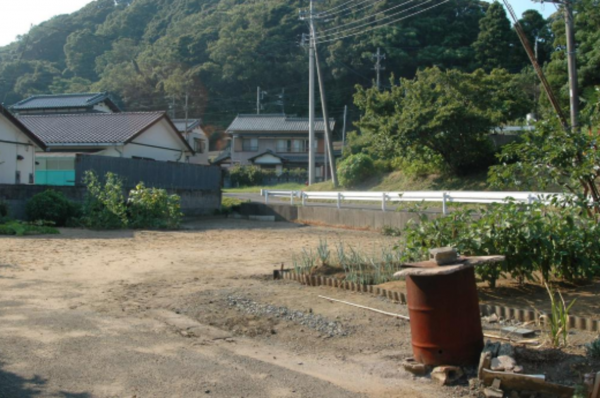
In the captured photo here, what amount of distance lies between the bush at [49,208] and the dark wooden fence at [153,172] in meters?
2.29

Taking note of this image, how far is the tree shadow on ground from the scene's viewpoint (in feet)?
13.7

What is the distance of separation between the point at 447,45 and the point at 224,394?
5283 cm

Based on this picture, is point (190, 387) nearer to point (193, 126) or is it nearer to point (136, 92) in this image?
point (193, 126)

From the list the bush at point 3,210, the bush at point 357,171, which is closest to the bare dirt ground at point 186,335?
the bush at point 3,210

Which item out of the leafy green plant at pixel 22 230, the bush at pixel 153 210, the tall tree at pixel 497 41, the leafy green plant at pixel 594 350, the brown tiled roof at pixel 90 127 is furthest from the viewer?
the tall tree at pixel 497 41

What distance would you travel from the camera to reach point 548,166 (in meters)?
7.77

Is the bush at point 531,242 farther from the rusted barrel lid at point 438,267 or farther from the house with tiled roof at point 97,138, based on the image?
the house with tiled roof at point 97,138

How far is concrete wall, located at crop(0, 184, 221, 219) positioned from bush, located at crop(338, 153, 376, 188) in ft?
36.1

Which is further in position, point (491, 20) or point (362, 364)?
point (491, 20)

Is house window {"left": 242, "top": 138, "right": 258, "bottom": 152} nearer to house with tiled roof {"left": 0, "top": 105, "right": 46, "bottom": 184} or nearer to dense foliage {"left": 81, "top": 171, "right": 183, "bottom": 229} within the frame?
house with tiled roof {"left": 0, "top": 105, "right": 46, "bottom": 184}

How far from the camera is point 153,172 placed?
2370 centimetres

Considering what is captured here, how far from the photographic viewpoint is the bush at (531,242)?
263 inches

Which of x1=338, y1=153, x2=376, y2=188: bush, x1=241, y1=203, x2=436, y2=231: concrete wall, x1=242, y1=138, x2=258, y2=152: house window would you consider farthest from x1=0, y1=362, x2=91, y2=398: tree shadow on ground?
x1=242, y1=138, x2=258, y2=152: house window

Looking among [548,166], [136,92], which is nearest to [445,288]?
[548,166]
